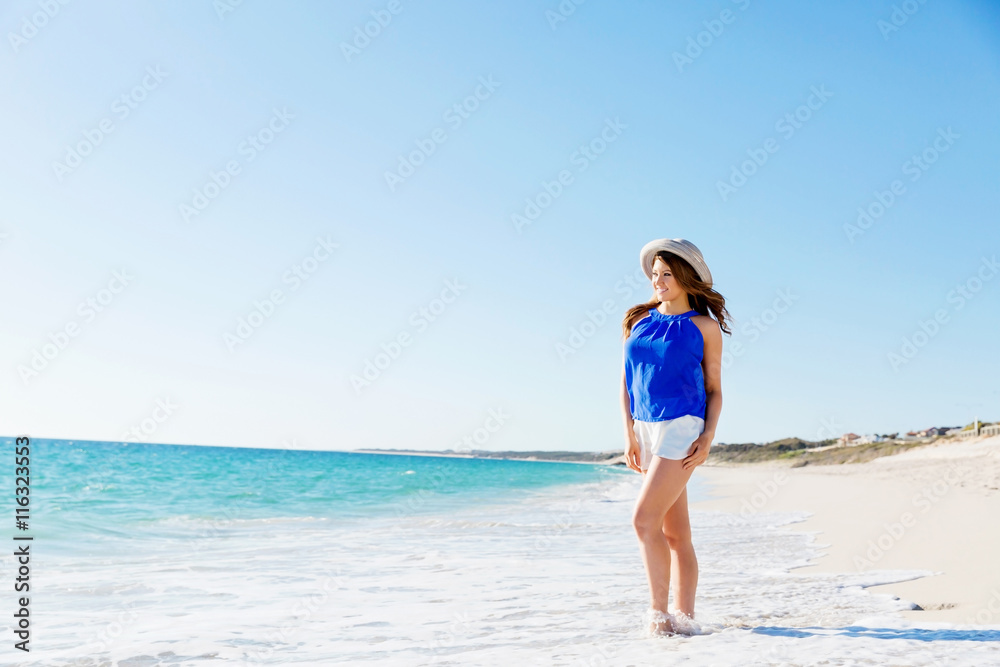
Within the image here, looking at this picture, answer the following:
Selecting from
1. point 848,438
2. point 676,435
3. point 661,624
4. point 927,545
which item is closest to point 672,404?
point 676,435

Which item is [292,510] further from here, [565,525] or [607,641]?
[607,641]

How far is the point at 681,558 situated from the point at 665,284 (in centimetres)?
122

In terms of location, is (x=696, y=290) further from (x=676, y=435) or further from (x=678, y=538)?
(x=678, y=538)

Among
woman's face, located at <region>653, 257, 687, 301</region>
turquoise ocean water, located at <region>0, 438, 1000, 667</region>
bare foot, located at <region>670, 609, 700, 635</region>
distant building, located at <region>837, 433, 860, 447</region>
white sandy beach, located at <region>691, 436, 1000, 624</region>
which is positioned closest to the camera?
turquoise ocean water, located at <region>0, 438, 1000, 667</region>

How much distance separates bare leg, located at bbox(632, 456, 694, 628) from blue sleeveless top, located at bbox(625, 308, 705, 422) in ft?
0.72

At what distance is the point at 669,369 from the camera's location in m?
2.88

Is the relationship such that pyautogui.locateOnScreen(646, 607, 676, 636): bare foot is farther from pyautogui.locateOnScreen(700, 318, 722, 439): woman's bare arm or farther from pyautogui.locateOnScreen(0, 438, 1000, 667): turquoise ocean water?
pyautogui.locateOnScreen(700, 318, 722, 439): woman's bare arm

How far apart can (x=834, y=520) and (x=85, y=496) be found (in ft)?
51.1

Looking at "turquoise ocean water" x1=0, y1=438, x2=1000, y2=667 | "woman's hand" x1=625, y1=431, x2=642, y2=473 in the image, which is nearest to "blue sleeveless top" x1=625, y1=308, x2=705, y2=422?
"woman's hand" x1=625, y1=431, x2=642, y2=473

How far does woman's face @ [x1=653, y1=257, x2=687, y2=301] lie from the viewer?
3018mm

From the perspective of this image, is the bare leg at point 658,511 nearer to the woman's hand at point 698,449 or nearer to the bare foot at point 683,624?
the woman's hand at point 698,449

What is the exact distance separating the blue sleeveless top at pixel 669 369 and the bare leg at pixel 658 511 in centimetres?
22

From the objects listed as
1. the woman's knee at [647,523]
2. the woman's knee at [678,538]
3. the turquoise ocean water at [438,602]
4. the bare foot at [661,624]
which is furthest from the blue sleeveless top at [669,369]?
the turquoise ocean water at [438,602]

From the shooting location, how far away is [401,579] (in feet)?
16.9
